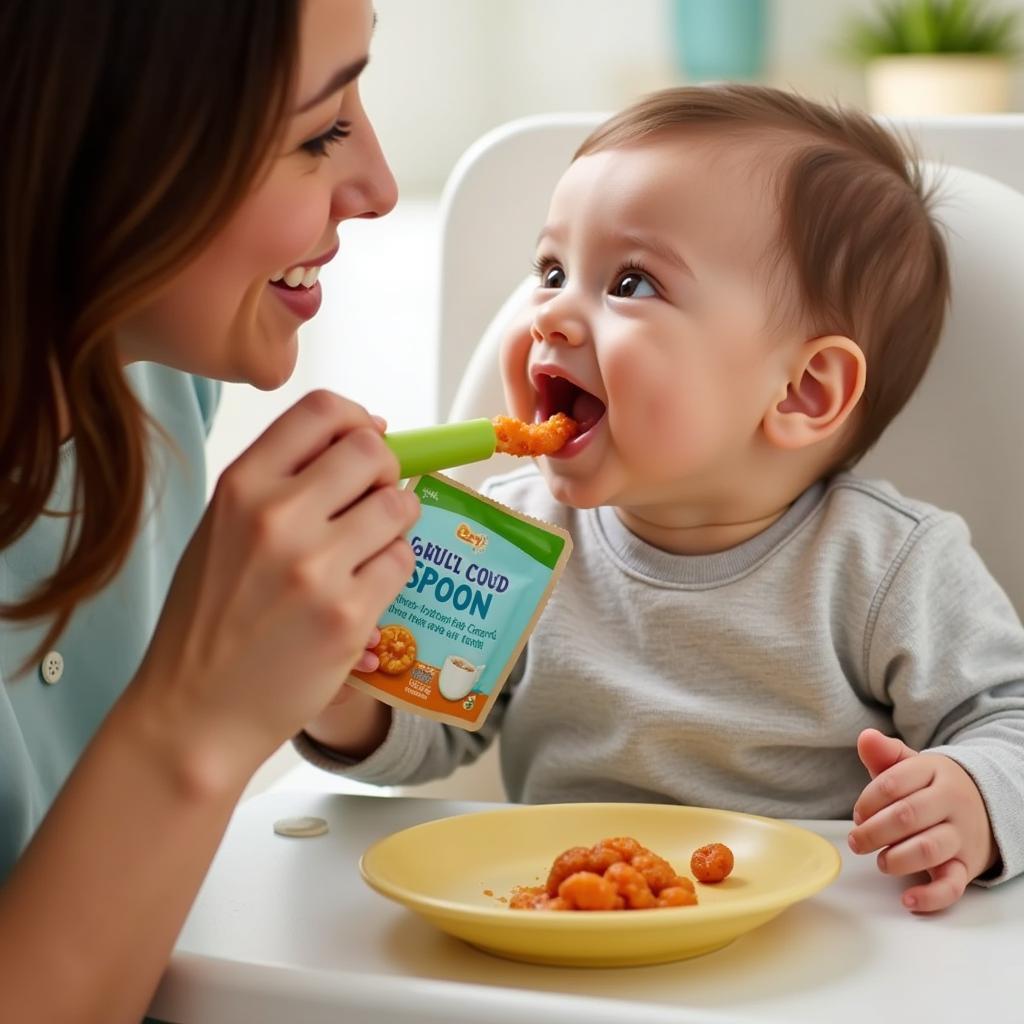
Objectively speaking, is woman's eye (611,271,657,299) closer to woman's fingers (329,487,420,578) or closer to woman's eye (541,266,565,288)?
woman's eye (541,266,565,288)

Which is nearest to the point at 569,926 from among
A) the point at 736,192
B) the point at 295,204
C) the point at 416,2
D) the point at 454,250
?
the point at 295,204

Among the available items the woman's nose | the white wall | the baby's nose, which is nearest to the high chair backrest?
the baby's nose

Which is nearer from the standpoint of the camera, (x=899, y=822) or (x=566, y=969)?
(x=566, y=969)

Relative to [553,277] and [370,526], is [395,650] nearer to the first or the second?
[370,526]

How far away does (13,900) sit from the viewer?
70 cm

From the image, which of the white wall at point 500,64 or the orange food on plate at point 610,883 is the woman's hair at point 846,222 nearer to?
the orange food on plate at point 610,883

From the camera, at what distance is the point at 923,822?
2.81 ft

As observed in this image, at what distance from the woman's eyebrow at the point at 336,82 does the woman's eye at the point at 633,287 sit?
33cm

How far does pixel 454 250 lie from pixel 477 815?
0.68 m

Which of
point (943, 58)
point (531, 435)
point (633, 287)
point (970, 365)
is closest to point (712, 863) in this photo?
point (531, 435)

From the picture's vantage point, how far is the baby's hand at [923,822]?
84 centimetres

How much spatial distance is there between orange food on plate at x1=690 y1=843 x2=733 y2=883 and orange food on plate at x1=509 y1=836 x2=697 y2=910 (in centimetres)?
2

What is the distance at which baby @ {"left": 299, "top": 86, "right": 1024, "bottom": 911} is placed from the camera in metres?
1.04

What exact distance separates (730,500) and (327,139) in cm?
44
